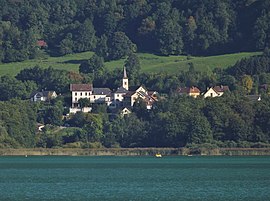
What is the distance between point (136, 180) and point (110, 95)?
287 feet

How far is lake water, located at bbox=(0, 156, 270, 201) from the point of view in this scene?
66875 mm

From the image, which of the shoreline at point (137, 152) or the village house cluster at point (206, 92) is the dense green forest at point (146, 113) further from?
the village house cluster at point (206, 92)

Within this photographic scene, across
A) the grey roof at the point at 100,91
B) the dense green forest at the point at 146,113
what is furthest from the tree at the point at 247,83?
the grey roof at the point at 100,91

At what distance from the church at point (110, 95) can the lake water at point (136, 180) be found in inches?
1992

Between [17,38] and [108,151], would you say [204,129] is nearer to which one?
[108,151]

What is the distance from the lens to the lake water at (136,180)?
2633 inches

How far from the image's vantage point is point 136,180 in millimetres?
79750

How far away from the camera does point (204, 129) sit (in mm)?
126125

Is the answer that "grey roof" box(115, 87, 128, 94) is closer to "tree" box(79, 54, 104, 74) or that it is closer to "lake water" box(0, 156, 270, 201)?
"tree" box(79, 54, 104, 74)

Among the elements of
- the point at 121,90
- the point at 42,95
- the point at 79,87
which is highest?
the point at 79,87

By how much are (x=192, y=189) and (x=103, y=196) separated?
6.50 meters

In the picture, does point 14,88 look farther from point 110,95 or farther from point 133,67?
point 133,67

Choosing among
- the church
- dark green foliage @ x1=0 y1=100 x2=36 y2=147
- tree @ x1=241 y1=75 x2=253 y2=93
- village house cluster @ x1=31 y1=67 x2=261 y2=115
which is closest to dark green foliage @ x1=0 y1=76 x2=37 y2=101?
village house cluster @ x1=31 y1=67 x2=261 y2=115

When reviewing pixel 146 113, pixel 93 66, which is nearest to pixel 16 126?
pixel 146 113
